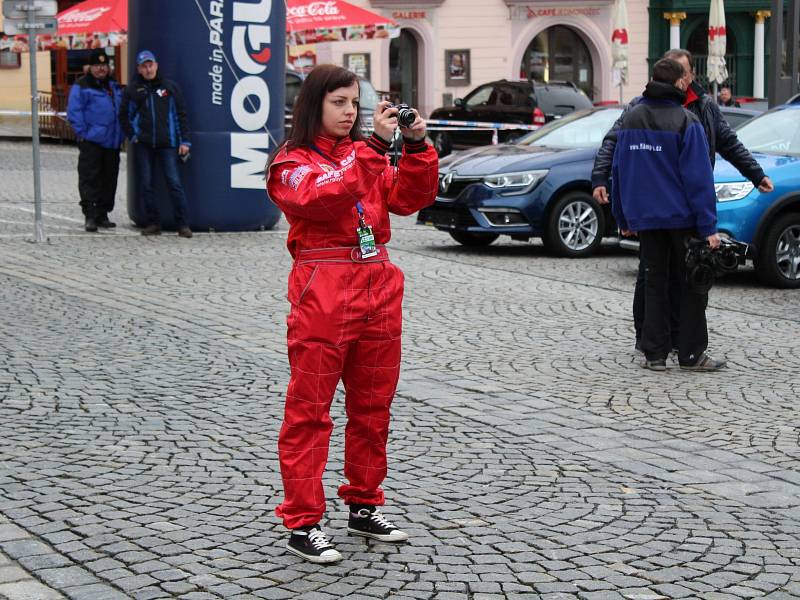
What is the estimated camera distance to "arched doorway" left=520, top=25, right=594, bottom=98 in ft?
145

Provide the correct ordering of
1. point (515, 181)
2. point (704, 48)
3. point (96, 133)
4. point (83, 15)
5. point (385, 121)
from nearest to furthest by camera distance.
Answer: point (385, 121)
point (515, 181)
point (96, 133)
point (83, 15)
point (704, 48)

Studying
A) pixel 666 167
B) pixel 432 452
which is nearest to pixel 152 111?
pixel 666 167

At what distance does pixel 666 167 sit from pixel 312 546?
4314 millimetres

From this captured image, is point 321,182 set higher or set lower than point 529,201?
higher

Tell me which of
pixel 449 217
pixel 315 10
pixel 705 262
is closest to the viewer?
pixel 705 262

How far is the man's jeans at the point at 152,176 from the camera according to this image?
15.3 metres

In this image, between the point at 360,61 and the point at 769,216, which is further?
the point at 360,61

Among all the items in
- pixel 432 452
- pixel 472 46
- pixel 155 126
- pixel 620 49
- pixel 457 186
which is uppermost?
pixel 472 46

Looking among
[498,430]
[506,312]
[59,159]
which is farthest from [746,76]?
[498,430]

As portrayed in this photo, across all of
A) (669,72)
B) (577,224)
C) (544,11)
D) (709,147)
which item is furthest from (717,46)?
(669,72)

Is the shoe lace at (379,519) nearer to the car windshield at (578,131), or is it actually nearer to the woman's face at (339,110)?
the woman's face at (339,110)

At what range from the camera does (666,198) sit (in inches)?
325

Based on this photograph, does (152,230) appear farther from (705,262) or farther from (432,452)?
(432,452)

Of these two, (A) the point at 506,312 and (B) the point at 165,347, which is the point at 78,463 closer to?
(B) the point at 165,347
